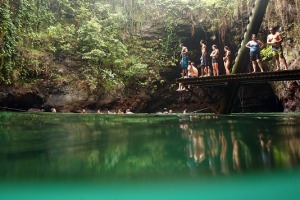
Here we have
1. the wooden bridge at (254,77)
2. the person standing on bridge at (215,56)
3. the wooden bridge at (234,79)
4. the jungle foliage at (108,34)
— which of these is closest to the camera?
the wooden bridge at (254,77)

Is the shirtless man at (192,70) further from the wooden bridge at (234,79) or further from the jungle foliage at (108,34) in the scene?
the jungle foliage at (108,34)

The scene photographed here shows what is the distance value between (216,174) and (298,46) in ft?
37.8

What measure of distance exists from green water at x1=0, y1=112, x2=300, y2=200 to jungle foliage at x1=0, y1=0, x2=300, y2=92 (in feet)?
29.8

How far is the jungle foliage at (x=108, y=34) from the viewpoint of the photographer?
13586mm

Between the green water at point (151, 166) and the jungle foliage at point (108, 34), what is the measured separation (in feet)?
29.8

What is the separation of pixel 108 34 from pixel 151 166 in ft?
45.8

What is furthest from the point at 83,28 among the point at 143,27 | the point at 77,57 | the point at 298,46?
the point at 298,46

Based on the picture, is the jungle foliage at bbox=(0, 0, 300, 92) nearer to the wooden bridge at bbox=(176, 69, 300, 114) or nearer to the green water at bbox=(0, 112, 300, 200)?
the wooden bridge at bbox=(176, 69, 300, 114)

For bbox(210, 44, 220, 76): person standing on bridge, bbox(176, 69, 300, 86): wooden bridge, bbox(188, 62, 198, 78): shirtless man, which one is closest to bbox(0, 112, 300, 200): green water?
bbox(176, 69, 300, 86): wooden bridge

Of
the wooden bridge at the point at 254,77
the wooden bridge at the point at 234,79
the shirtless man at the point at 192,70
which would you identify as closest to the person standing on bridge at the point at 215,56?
the wooden bridge at the point at 234,79

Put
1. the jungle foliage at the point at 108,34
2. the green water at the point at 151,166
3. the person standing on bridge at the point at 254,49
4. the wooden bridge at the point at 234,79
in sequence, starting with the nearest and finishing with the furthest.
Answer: the green water at the point at 151,166 → the wooden bridge at the point at 234,79 → the person standing on bridge at the point at 254,49 → the jungle foliage at the point at 108,34

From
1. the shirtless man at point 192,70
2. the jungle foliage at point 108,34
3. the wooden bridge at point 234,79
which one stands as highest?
the jungle foliage at point 108,34

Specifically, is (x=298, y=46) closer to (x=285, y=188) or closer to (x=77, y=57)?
(x=77, y=57)

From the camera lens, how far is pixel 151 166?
3627 millimetres
